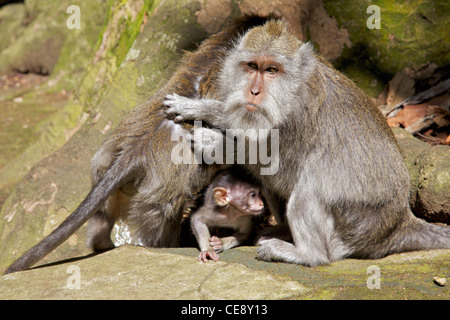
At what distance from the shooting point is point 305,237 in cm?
463

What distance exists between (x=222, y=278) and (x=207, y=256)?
1.71 ft

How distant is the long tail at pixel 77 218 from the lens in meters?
4.31

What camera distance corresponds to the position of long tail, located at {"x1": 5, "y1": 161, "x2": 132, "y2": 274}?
14.1 ft

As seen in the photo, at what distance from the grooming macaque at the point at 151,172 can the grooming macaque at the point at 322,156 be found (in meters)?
0.37

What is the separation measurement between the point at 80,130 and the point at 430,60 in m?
4.51

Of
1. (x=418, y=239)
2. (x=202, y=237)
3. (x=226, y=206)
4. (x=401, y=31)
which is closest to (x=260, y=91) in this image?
(x=226, y=206)

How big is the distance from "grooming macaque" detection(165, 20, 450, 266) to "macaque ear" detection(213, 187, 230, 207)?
1.66 feet

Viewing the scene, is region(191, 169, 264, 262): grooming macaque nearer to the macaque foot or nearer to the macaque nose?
the macaque foot

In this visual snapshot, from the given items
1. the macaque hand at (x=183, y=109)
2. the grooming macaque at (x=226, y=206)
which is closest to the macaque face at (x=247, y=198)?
the grooming macaque at (x=226, y=206)

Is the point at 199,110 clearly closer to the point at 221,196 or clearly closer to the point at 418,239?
the point at 221,196

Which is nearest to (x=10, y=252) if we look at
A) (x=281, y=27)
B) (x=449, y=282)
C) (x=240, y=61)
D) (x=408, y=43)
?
(x=240, y=61)

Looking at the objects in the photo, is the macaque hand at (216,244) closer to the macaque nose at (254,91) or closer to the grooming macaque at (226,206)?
the grooming macaque at (226,206)

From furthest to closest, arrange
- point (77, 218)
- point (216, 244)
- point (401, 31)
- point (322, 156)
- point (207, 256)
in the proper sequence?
point (401, 31) < point (216, 244) < point (322, 156) < point (207, 256) < point (77, 218)
